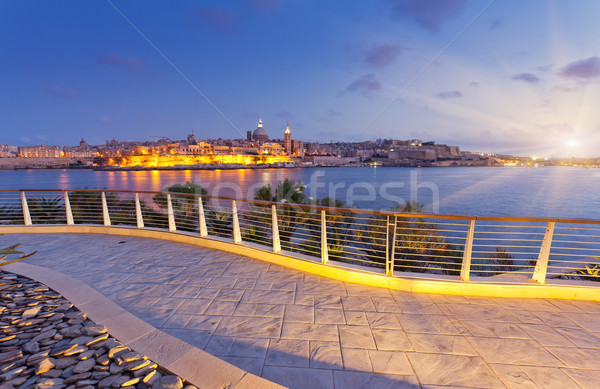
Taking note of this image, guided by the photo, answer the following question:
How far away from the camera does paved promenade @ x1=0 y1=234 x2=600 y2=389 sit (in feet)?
6.60

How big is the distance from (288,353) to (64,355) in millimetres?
1780

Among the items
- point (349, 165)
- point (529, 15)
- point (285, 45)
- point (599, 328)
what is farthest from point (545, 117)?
point (349, 165)

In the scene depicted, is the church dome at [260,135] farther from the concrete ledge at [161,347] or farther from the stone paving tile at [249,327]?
the stone paving tile at [249,327]

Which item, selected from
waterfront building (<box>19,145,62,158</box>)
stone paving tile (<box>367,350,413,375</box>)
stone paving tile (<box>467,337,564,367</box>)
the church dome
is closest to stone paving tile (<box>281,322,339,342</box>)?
stone paving tile (<box>367,350,413,375</box>)

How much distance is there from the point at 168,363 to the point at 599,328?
405cm

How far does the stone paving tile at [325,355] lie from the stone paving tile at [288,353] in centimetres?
5

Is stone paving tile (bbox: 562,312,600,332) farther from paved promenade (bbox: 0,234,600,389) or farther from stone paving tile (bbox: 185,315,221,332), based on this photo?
stone paving tile (bbox: 185,315,221,332)

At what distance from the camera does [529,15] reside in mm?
14234

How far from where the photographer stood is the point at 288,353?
221 cm

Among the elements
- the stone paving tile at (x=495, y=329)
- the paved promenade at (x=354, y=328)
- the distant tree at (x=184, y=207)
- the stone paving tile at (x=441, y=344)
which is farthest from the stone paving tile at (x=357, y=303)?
the distant tree at (x=184, y=207)

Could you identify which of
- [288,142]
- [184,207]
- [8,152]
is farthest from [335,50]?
[8,152]

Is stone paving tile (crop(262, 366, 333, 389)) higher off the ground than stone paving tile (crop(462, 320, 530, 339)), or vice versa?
stone paving tile (crop(262, 366, 333, 389))

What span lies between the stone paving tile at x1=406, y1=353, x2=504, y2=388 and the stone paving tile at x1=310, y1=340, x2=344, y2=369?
588 millimetres

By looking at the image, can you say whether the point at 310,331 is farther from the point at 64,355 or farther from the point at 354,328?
the point at 64,355
